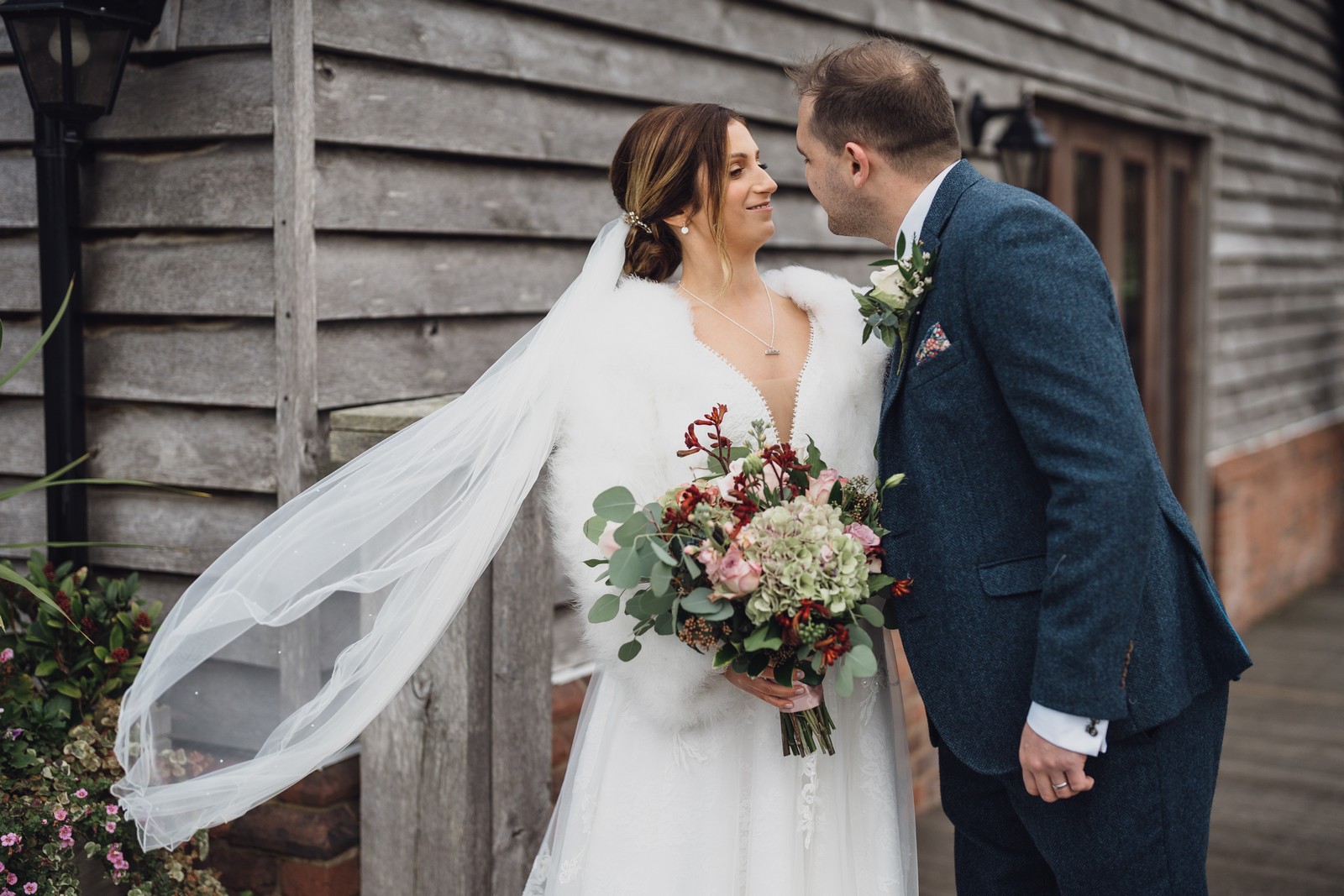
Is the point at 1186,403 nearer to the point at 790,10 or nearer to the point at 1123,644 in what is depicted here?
the point at 790,10

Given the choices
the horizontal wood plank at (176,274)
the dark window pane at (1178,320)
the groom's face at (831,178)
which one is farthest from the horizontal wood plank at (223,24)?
the dark window pane at (1178,320)

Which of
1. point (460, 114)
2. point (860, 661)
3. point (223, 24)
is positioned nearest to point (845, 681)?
point (860, 661)

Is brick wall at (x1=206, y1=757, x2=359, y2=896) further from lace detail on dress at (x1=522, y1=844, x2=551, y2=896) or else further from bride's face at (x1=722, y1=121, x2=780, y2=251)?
bride's face at (x1=722, y1=121, x2=780, y2=251)

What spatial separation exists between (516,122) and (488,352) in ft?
1.96

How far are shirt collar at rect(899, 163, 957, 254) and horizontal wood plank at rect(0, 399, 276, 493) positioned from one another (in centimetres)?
144

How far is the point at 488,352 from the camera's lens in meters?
3.27

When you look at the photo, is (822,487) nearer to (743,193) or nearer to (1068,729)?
(1068,729)

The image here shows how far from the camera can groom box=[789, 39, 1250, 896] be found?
185 centimetres

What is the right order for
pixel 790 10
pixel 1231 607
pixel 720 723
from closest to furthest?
pixel 720 723 → pixel 790 10 → pixel 1231 607

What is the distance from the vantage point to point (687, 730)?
2.29 metres

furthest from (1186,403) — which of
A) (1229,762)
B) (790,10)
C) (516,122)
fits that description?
(516,122)

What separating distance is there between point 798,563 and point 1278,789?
12.7 ft

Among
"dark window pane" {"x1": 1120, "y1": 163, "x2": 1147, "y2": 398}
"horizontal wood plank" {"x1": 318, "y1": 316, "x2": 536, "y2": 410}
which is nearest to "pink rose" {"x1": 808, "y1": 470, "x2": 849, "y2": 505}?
"horizontal wood plank" {"x1": 318, "y1": 316, "x2": 536, "y2": 410}

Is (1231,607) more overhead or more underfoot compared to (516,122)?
more underfoot
